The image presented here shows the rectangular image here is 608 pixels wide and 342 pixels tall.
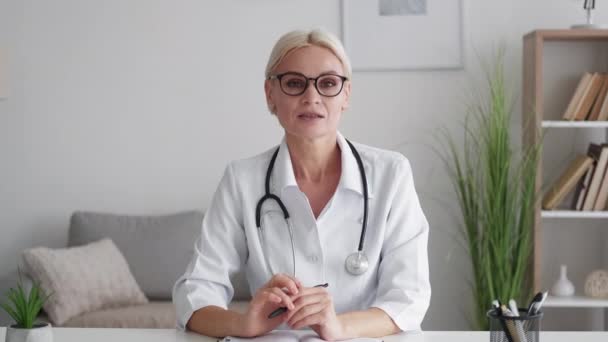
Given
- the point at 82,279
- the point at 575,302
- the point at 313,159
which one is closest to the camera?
the point at 313,159

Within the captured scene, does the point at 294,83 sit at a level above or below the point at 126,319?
above

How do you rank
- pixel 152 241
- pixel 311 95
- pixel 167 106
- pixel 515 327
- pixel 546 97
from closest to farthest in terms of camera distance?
pixel 515 327 < pixel 311 95 < pixel 152 241 < pixel 546 97 < pixel 167 106

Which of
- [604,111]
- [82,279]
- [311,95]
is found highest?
[311,95]

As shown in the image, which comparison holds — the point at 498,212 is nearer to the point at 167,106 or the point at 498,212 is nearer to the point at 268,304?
the point at 167,106

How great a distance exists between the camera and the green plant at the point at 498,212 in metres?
3.60

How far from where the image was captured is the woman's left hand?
160 centimetres

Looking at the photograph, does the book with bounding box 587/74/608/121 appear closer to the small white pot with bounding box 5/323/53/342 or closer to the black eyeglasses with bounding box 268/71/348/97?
the black eyeglasses with bounding box 268/71/348/97

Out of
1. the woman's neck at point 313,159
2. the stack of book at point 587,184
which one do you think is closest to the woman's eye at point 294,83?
the woman's neck at point 313,159

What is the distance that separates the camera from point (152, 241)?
3859mm

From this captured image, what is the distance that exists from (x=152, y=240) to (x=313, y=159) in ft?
6.76

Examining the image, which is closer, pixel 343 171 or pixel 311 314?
pixel 311 314

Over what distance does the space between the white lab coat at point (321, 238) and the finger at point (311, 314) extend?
27cm

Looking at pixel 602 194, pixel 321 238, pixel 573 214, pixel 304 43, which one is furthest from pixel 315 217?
pixel 602 194

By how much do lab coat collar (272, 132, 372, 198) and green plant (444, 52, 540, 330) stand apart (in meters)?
1.77
